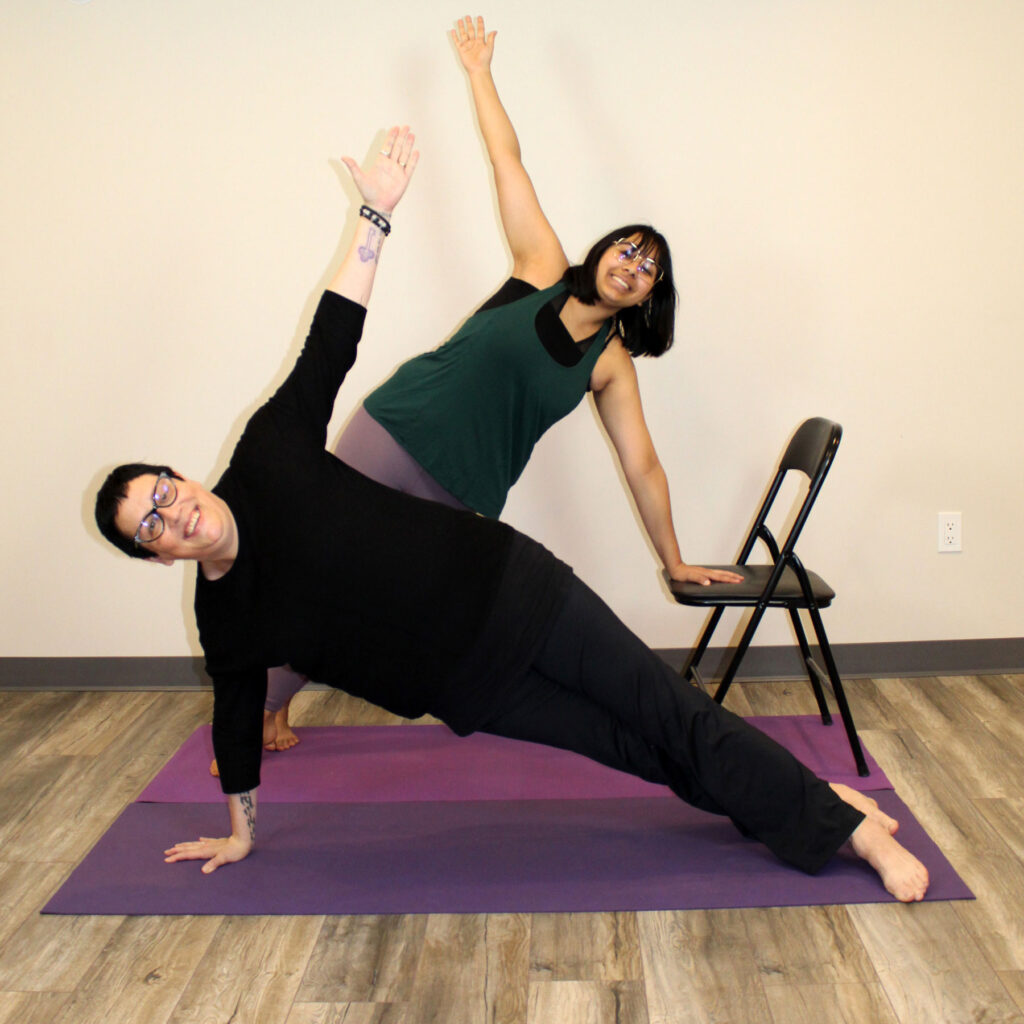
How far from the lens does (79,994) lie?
1.81m

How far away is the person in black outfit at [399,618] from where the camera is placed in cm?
176

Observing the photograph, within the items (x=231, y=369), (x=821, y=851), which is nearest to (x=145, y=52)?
(x=231, y=369)

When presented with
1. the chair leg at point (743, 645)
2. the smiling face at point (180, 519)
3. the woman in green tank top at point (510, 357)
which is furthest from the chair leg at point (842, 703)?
the smiling face at point (180, 519)

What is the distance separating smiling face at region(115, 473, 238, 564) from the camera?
1.61 m

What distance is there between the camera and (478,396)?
7.41 feet

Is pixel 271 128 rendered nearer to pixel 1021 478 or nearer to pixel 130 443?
pixel 130 443

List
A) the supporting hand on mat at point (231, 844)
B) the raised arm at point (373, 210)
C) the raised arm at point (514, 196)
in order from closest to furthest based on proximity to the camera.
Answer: the raised arm at point (373, 210), the supporting hand on mat at point (231, 844), the raised arm at point (514, 196)

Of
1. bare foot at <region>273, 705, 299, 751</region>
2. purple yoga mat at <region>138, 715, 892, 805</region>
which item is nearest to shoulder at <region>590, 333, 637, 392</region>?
purple yoga mat at <region>138, 715, 892, 805</region>

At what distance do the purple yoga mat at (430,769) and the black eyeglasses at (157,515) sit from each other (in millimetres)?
1097

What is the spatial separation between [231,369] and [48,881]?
1538mm

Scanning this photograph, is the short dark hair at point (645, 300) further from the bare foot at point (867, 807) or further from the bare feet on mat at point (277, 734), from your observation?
the bare feet on mat at point (277, 734)

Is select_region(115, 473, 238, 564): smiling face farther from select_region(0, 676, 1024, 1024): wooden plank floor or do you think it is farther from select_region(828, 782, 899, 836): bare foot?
select_region(828, 782, 899, 836): bare foot

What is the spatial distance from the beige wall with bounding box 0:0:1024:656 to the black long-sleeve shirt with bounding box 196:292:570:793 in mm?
1323

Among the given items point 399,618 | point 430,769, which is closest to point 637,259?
point 399,618
